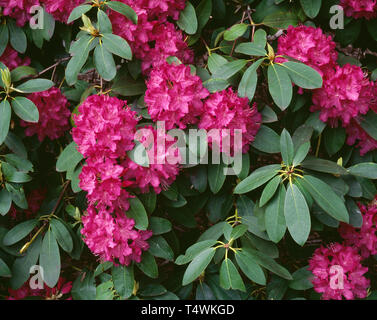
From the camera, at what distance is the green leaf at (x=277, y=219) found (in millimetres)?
1219

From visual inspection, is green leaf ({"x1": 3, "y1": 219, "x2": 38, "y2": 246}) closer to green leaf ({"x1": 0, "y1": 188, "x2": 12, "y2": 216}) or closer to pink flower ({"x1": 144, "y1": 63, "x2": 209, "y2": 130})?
green leaf ({"x1": 0, "y1": 188, "x2": 12, "y2": 216})

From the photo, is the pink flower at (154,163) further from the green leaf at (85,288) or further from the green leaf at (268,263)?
the green leaf at (85,288)

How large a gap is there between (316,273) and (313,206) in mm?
226

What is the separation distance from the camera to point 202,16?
1.49 m

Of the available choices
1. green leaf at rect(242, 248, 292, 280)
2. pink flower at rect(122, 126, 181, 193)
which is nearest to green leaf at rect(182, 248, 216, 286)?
green leaf at rect(242, 248, 292, 280)

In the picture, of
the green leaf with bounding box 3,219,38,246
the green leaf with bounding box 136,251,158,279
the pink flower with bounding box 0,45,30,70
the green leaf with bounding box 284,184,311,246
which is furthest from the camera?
the pink flower with bounding box 0,45,30,70

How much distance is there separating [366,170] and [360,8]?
0.55 m

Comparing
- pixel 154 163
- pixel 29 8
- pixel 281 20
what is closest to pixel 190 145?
pixel 154 163

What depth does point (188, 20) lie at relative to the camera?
144 cm

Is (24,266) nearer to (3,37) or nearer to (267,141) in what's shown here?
(3,37)

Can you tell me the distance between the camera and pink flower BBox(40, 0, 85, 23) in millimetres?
1426

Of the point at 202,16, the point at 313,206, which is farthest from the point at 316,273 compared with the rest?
the point at 202,16

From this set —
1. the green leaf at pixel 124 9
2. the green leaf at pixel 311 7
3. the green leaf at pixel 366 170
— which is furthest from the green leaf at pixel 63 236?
the green leaf at pixel 311 7
